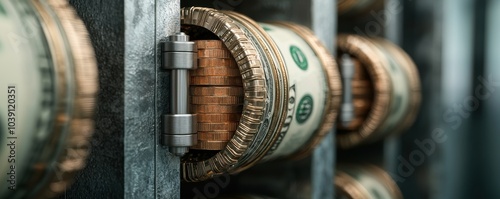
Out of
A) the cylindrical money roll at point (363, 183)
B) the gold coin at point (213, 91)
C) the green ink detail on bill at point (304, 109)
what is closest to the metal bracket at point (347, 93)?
the cylindrical money roll at point (363, 183)

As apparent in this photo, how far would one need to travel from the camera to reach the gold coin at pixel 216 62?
0.97 metres

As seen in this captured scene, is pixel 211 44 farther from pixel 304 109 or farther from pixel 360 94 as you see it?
pixel 360 94

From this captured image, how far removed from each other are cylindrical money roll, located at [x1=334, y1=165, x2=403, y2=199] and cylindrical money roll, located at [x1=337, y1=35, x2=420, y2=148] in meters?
0.09

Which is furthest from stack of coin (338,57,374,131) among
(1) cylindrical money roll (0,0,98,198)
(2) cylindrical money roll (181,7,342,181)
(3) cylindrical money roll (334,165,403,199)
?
(1) cylindrical money roll (0,0,98,198)

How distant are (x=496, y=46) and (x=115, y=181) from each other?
1985mm

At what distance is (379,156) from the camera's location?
74.1 inches

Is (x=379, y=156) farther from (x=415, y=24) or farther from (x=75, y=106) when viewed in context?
(x=75, y=106)

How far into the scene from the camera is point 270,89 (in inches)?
39.3

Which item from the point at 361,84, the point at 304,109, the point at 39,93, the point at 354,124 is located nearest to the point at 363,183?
the point at 354,124

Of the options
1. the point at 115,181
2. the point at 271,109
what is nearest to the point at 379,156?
the point at 271,109

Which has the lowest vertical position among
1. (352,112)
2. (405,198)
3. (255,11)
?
(405,198)

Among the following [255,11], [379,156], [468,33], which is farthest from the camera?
[468,33]

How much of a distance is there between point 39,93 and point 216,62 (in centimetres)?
33

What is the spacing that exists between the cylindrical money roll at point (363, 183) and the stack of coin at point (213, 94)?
722mm
